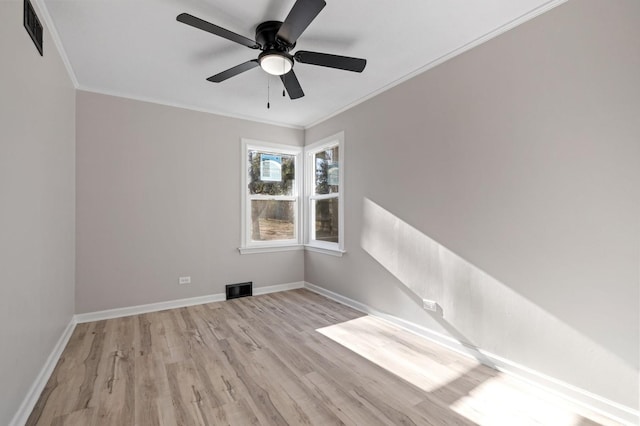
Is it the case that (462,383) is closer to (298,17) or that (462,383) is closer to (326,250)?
(326,250)

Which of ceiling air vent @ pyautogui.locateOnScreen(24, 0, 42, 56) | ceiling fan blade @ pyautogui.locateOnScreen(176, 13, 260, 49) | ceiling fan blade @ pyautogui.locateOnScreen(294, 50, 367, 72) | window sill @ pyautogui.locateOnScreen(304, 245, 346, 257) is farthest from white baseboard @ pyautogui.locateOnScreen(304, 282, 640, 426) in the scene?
ceiling air vent @ pyautogui.locateOnScreen(24, 0, 42, 56)

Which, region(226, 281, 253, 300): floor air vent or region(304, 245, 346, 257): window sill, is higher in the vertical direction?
region(304, 245, 346, 257): window sill

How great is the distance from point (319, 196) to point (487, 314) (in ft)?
9.25

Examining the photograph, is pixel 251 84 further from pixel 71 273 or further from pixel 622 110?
pixel 622 110

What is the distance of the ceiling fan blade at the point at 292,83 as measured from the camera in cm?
257

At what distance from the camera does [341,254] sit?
4062mm

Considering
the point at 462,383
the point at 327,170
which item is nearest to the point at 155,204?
the point at 327,170

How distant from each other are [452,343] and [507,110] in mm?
1999

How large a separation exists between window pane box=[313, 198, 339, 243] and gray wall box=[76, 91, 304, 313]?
3.04 feet

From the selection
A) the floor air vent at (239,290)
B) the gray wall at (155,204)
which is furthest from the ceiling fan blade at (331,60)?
the floor air vent at (239,290)

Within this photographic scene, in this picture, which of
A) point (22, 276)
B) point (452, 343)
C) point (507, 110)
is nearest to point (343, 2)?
point (507, 110)

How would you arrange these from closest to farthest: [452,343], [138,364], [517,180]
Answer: [517,180] < [138,364] < [452,343]

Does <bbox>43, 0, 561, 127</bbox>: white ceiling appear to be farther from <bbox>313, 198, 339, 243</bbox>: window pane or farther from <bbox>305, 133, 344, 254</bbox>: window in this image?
<bbox>313, 198, 339, 243</bbox>: window pane

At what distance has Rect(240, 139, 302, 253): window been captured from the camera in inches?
174
